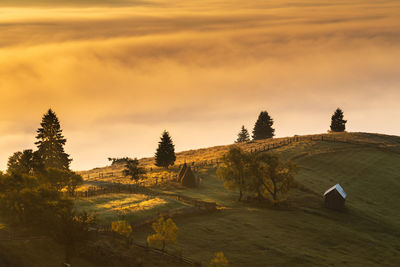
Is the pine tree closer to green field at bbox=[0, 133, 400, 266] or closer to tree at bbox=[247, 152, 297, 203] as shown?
green field at bbox=[0, 133, 400, 266]

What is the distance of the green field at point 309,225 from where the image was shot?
50500 millimetres

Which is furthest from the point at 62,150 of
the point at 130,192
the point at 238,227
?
the point at 238,227

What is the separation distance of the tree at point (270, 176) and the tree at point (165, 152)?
36170 millimetres

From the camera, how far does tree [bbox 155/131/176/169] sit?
107150 millimetres

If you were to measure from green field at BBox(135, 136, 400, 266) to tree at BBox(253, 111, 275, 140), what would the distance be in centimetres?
6953

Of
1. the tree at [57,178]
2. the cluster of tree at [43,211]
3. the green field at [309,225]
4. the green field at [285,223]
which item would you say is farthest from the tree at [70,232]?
the tree at [57,178]

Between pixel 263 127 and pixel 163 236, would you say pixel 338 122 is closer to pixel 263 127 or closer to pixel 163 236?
pixel 263 127

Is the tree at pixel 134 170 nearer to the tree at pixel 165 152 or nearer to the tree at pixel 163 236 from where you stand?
the tree at pixel 165 152

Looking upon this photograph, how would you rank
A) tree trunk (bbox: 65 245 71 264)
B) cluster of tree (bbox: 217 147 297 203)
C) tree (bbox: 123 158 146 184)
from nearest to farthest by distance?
tree trunk (bbox: 65 245 71 264)
cluster of tree (bbox: 217 147 297 203)
tree (bbox: 123 158 146 184)

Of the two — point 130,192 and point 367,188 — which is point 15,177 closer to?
point 130,192

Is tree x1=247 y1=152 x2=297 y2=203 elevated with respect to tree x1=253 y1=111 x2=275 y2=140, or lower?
lower

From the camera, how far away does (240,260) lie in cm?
4731

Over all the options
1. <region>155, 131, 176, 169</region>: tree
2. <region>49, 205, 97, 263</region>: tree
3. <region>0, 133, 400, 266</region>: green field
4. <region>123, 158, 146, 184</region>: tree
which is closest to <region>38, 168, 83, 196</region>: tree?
<region>0, 133, 400, 266</region>: green field

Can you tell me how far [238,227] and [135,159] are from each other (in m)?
38.6
